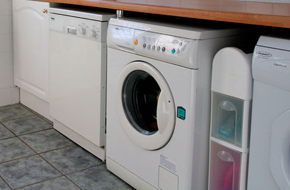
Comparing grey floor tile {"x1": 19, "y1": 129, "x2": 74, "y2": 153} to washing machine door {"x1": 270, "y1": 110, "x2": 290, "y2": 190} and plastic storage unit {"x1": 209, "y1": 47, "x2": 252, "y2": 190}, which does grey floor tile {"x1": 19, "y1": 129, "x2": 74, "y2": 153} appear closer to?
plastic storage unit {"x1": 209, "y1": 47, "x2": 252, "y2": 190}

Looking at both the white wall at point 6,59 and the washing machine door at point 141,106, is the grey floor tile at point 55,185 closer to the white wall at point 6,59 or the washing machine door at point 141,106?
the washing machine door at point 141,106

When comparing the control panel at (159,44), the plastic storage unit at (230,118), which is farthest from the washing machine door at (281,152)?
the control panel at (159,44)

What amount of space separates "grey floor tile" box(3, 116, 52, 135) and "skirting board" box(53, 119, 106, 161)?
13 cm

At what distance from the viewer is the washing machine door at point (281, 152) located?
1.28 meters

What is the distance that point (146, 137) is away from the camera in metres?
1.75

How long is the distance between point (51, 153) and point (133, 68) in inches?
35.7

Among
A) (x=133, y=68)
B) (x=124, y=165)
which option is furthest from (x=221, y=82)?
(x=124, y=165)

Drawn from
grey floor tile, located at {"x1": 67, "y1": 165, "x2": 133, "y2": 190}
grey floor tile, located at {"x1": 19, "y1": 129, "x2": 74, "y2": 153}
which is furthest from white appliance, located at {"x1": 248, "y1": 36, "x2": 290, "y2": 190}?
grey floor tile, located at {"x1": 19, "y1": 129, "x2": 74, "y2": 153}

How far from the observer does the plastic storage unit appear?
1377 mm

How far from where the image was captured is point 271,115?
1.31 m

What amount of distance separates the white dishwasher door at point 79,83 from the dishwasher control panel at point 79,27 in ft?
0.06

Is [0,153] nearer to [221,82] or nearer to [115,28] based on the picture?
[115,28]

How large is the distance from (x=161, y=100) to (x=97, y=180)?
67cm

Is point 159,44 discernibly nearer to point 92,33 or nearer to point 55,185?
point 92,33
